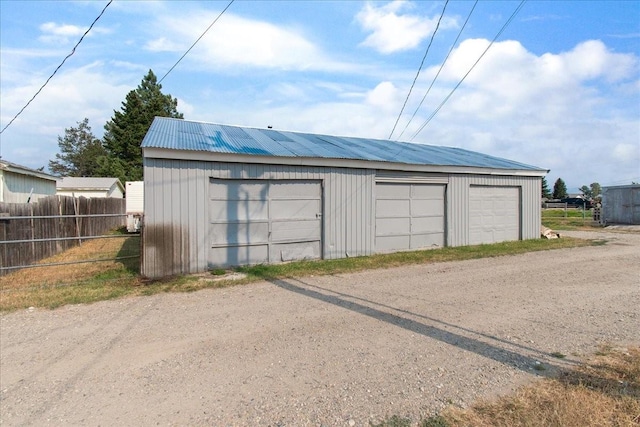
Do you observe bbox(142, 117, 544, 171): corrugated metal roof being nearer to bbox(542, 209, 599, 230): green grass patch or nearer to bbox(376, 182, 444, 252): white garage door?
bbox(376, 182, 444, 252): white garage door

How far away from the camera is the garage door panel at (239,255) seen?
892 cm

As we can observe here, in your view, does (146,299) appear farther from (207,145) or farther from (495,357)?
(495,357)

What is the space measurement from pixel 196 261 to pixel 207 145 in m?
2.75

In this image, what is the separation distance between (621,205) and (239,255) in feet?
78.7

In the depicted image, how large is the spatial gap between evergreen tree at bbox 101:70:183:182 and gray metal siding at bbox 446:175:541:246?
3281cm

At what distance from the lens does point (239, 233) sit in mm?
9188

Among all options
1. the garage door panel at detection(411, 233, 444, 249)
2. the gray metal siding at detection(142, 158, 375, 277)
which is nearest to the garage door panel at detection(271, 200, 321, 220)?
the gray metal siding at detection(142, 158, 375, 277)

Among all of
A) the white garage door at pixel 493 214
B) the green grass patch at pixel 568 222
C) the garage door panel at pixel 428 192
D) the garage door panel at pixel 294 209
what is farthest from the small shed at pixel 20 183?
the green grass patch at pixel 568 222

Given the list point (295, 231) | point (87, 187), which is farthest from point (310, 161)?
point (87, 187)

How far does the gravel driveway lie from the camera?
302 centimetres

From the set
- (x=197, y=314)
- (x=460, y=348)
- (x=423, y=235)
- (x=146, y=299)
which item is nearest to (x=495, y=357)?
(x=460, y=348)

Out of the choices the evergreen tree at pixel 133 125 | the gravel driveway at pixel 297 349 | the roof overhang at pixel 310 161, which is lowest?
the gravel driveway at pixel 297 349

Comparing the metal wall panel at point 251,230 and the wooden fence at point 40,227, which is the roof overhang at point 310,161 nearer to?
the metal wall panel at point 251,230

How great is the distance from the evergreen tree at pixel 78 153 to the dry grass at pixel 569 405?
6255 cm
